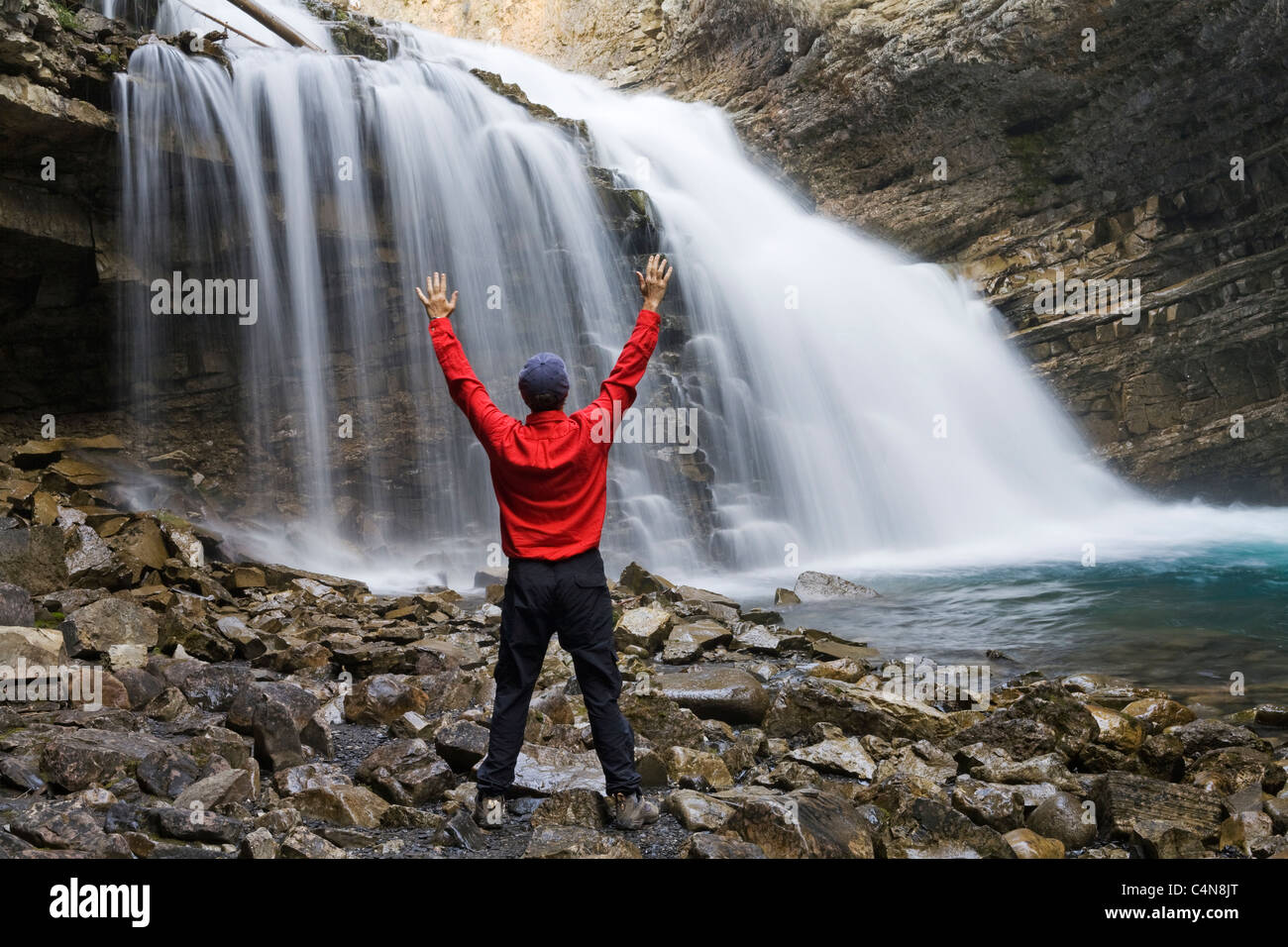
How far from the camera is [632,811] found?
3693 millimetres

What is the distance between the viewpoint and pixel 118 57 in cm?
1213

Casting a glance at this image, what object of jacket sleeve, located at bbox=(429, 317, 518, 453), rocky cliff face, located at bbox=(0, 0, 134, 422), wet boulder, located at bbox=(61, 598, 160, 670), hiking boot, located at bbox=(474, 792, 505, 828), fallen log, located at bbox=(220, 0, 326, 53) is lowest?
hiking boot, located at bbox=(474, 792, 505, 828)

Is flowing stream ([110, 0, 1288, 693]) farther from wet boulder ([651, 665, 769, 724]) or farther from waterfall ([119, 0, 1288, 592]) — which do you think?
wet boulder ([651, 665, 769, 724])

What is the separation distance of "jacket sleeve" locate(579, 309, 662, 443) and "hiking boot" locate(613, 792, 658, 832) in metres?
1.48

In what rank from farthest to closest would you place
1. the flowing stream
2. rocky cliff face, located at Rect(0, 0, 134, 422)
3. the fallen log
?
the fallen log
the flowing stream
rocky cliff face, located at Rect(0, 0, 134, 422)

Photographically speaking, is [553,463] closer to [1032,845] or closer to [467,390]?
[467,390]

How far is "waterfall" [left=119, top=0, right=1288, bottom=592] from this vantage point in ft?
44.4

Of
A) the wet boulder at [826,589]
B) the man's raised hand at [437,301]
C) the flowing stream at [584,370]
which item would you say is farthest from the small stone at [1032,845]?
the wet boulder at [826,589]

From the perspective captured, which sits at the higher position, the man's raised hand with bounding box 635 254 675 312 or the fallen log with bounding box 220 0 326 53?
the fallen log with bounding box 220 0 326 53

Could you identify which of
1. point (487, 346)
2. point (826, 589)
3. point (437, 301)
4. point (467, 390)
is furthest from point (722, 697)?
point (487, 346)

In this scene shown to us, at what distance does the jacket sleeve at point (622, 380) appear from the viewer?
368 cm

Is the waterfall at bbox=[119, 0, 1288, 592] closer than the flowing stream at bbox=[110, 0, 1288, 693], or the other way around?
the flowing stream at bbox=[110, 0, 1288, 693]

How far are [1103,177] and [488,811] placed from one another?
67.8 ft

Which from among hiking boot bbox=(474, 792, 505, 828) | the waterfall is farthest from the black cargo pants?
the waterfall
